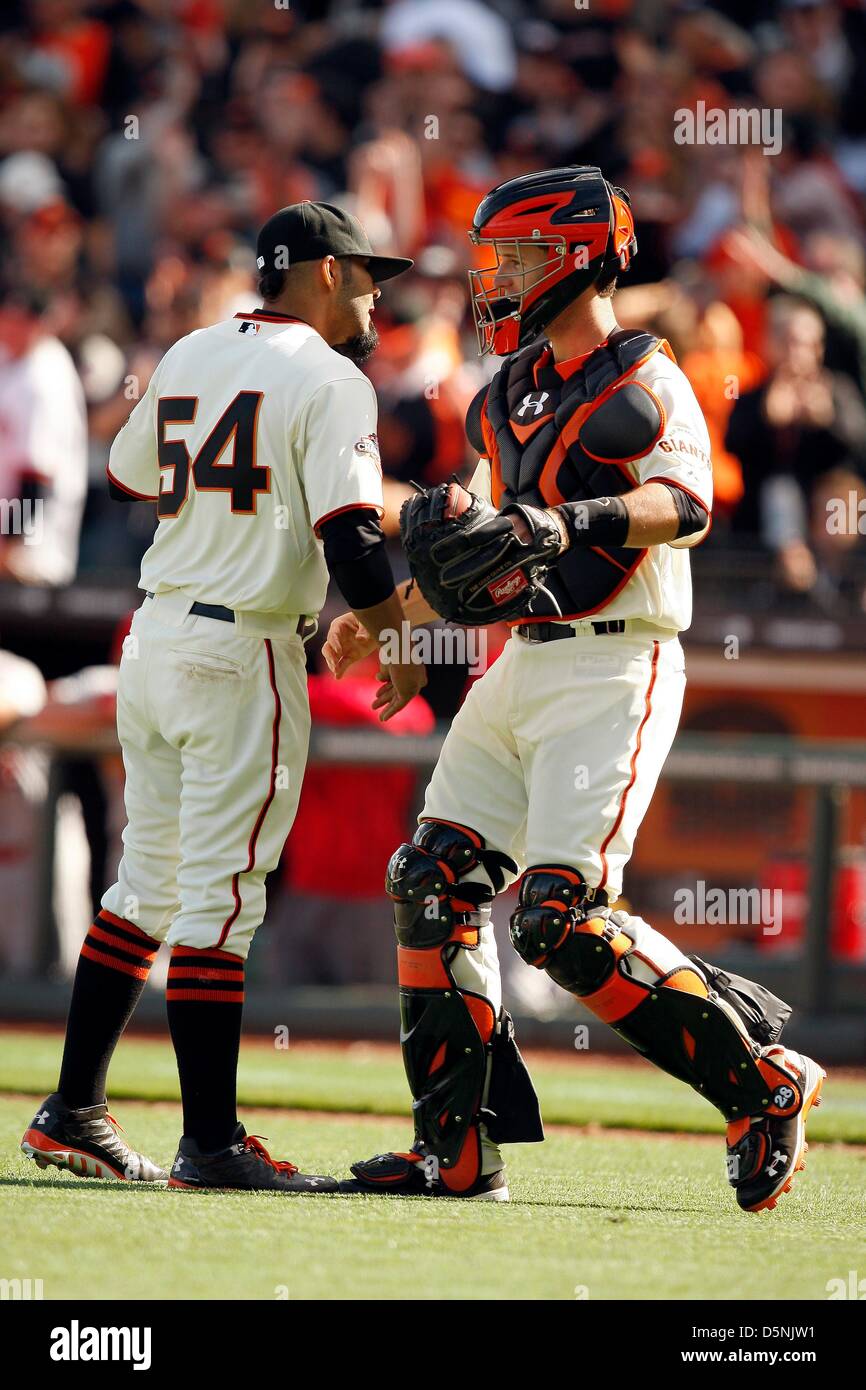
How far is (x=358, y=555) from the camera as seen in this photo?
3.75m

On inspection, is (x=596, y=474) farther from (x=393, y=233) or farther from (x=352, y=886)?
(x=393, y=233)

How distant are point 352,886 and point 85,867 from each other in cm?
113

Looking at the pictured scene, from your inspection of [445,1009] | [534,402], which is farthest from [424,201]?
[445,1009]

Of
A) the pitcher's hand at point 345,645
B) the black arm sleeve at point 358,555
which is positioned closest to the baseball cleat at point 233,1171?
the pitcher's hand at point 345,645

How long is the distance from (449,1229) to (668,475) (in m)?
1.53

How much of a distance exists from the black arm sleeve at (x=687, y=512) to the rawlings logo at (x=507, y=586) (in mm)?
321

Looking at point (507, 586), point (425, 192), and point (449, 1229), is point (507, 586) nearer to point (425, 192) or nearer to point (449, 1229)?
point (449, 1229)

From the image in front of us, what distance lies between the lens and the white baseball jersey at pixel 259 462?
3805mm

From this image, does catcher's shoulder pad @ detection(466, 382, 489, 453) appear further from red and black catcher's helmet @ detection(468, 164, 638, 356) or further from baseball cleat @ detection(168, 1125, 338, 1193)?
baseball cleat @ detection(168, 1125, 338, 1193)

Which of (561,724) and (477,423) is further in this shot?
(477,423)

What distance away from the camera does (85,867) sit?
7.81 m

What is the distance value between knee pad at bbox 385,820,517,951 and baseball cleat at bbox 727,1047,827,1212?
27.0 inches

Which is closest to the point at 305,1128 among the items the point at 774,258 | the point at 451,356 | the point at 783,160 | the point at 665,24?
the point at 451,356

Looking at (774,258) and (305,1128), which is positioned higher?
(774,258)
